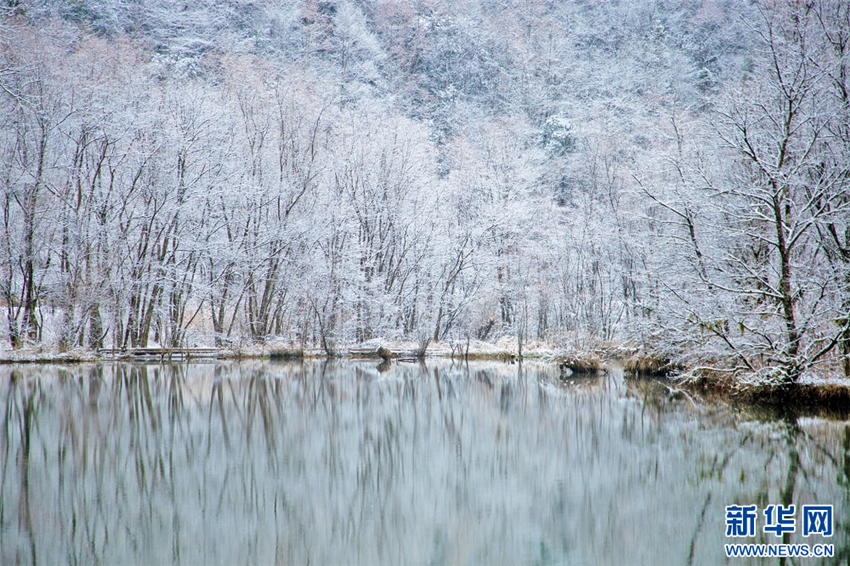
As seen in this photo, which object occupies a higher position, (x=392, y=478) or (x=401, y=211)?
(x=401, y=211)

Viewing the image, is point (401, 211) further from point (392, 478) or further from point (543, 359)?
point (392, 478)

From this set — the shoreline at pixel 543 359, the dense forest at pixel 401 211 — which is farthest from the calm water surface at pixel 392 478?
the dense forest at pixel 401 211

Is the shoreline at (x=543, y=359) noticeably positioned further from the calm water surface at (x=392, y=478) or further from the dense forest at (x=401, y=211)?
the calm water surface at (x=392, y=478)

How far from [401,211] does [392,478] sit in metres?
24.2

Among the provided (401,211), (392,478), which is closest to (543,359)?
(401,211)

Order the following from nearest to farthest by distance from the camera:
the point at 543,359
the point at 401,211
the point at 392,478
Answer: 1. the point at 392,478
2. the point at 543,359
3. the point at 401,211

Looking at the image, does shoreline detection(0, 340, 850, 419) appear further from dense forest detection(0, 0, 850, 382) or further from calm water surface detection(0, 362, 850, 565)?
calm water surface detection(0, 362, 850, 565)

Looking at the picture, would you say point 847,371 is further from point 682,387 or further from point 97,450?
point 97,450

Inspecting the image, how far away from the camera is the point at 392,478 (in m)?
7.66

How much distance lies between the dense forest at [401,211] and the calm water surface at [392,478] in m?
2.75

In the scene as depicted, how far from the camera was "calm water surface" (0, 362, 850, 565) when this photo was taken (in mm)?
5379

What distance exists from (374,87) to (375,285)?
2623 cm

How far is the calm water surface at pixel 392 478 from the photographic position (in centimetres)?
538

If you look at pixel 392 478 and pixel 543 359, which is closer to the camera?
pixel 392 478
